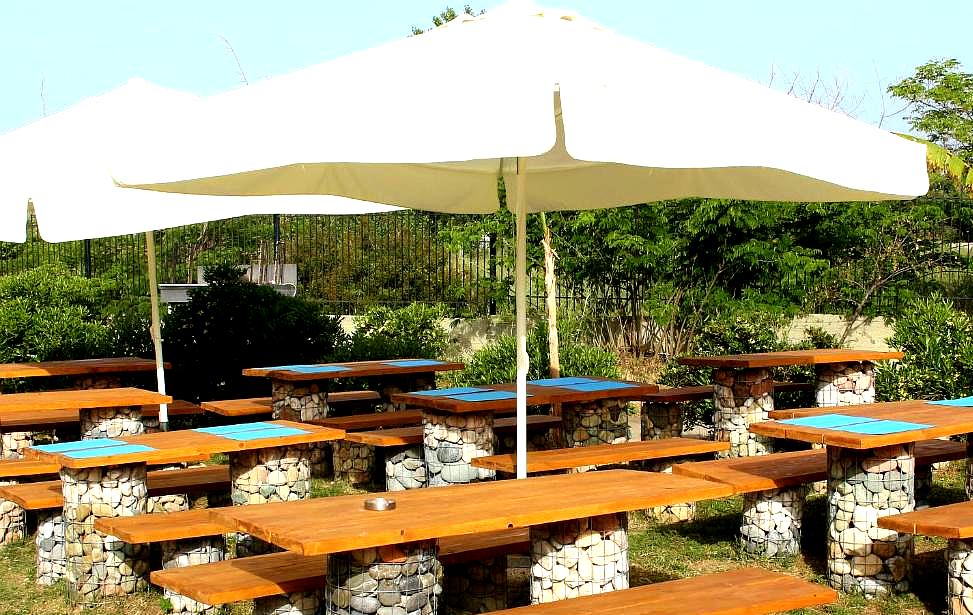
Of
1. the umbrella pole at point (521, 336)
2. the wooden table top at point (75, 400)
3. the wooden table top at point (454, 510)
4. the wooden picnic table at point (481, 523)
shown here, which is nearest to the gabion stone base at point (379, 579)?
the wooden picnic table at point (481, 523)

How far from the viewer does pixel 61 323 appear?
10.5 metres

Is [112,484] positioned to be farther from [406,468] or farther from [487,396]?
[487,396]

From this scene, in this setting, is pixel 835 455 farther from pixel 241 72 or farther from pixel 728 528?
pixel 241 72

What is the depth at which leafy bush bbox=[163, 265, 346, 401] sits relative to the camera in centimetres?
992

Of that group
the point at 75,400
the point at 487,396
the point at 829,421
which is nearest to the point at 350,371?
the point at 487,396

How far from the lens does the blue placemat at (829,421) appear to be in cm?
519

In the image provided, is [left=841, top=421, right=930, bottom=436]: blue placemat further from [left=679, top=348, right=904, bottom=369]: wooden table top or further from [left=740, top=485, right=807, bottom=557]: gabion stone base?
[left=679, top=348, right=904, bottom=369]: wooden table top

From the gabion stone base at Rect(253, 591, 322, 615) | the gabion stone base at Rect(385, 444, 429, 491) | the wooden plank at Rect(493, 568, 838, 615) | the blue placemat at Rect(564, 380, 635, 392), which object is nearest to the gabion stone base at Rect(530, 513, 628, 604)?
the wooden plank at Rect(493, 568, 838, 615)

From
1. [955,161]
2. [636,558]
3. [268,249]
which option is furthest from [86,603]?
[955,161]

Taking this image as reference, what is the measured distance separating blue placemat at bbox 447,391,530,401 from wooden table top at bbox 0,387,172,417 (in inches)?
71.1

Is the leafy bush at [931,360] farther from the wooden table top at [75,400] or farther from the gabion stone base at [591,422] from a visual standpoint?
the wooden table top at [75,400]

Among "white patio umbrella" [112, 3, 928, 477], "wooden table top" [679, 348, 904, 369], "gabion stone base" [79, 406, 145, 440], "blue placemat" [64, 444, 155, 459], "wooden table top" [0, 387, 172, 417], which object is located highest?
"white patio umbrella" [112, 3, 928, 477]

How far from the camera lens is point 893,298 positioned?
41.4ft

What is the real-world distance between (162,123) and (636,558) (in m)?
3.26
